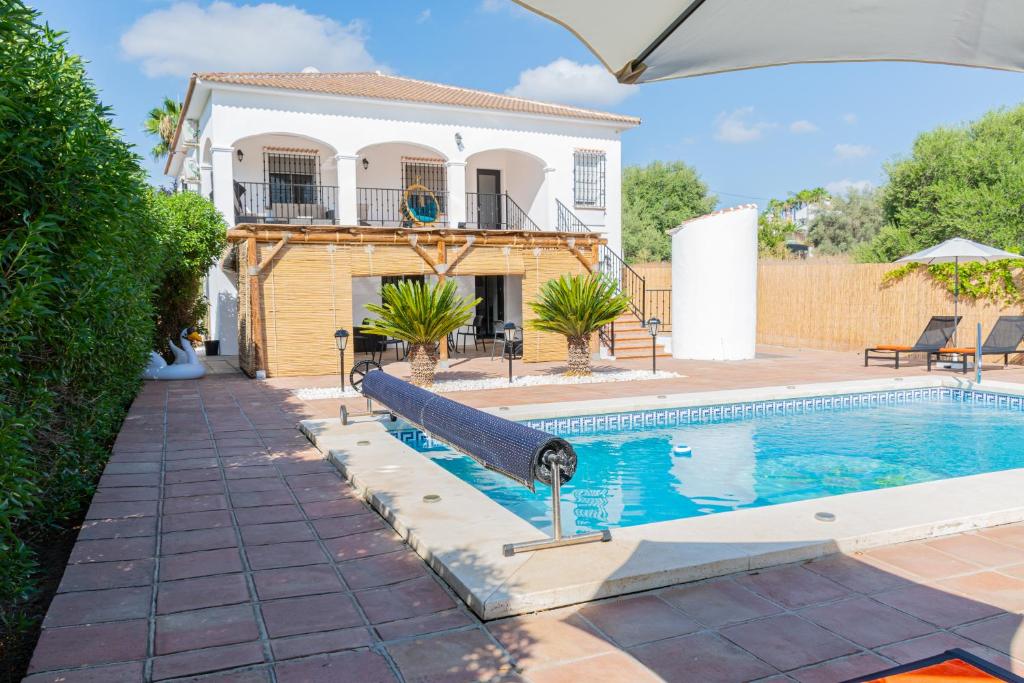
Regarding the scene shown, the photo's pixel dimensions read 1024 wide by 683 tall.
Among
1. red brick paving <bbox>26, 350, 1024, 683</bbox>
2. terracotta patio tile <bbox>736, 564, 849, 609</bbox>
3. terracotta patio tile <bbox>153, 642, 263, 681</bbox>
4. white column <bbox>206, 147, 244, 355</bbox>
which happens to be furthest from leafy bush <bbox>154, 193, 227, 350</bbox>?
terracotta patio tile <bbox>736, 564, 849, 609</bbox>

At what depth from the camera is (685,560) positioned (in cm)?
388

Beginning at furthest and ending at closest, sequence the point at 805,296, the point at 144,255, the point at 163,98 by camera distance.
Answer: the point at 163,98 → the point at 805,296 → the point at 144,255

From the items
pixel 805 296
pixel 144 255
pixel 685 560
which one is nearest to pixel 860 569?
pixel 685 560

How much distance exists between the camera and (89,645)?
3107 millimetres

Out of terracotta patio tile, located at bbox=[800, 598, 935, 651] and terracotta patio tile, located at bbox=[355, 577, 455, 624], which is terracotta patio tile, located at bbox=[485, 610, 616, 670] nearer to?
terracotta patio tile, located at bbox=[355, 577, 455, 624]

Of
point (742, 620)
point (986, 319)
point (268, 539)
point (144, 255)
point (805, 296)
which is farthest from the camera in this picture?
point (805, 296)

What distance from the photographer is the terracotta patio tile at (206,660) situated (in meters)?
2.91

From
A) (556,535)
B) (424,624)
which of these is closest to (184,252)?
(556,535)

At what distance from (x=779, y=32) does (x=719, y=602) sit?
257 cm

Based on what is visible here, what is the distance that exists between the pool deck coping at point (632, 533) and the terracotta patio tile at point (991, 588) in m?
0.56

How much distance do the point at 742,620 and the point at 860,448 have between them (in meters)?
5.45

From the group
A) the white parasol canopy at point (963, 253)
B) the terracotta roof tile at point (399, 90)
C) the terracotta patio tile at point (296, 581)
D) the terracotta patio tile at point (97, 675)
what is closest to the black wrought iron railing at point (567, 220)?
the terracotta roof tile at point (399, 90)

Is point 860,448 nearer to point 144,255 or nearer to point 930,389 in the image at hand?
point 930,389

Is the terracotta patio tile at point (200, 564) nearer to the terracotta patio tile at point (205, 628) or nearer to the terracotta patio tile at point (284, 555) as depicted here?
the terracotta patio tile at point (284, 555)
